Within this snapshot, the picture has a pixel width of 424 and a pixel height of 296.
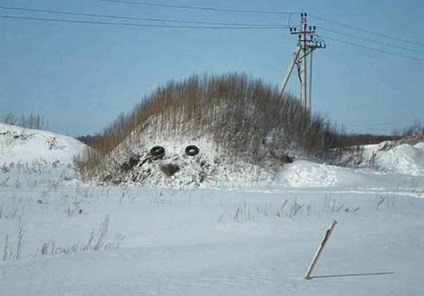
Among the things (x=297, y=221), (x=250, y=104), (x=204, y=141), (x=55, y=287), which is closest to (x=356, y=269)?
(x=55, y=287)

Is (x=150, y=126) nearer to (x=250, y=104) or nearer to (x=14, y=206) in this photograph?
(x=250, y=104)

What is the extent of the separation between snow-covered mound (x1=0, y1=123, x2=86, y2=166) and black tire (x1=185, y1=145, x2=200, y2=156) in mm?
15573

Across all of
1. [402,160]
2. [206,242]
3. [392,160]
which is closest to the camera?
[206,242]

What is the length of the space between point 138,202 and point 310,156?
13.9 meters

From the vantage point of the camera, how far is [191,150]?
79.9 ft

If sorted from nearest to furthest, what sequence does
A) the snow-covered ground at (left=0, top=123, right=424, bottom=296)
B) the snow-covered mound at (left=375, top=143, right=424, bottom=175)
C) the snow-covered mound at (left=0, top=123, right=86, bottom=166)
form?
1. the snow-covered ground at (left=0, top=123, right=424, bottom=296)
2. the snow-covered mound at (left=375, top=143, right=424, bottom=175)
3. the snow-covered mound at (left=0, top=123, right=86, bottom=166)

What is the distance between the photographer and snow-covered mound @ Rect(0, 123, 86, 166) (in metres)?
38.2

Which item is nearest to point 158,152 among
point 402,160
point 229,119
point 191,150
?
point 191,150

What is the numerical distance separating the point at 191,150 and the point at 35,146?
20.0 meters

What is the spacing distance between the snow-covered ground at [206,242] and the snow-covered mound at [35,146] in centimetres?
1933

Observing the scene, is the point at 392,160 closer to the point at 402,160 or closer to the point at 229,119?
the point at 402,160

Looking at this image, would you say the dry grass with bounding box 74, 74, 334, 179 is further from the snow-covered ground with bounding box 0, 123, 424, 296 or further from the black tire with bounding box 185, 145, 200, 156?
the snow-covered ground with bounding box 0, 123, 424, 296

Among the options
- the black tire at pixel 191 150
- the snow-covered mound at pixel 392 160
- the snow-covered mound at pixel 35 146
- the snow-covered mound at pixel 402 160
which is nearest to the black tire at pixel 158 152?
the black tire at pixel 191 150

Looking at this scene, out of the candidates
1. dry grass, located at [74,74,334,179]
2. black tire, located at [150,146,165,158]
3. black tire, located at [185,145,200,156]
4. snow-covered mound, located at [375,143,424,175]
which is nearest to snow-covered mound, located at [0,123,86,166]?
dry grass, located at [74,74,334,179]
